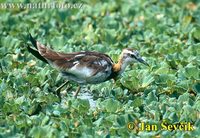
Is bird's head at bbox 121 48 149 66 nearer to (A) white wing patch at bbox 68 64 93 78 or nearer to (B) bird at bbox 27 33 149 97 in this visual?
(B) bird at bbox 27 33 149 97

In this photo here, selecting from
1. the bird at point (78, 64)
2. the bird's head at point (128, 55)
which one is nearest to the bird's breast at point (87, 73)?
the bird at point (78, 64)

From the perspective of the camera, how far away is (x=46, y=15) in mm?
12875

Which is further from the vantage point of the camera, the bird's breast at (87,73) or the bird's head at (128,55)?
the bird's head at (128,55)

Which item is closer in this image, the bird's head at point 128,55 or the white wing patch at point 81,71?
the white wing patch at point 81,71

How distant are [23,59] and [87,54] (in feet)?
5.01

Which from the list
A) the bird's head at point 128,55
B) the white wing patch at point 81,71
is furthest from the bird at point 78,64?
the bird's head at point 128,55

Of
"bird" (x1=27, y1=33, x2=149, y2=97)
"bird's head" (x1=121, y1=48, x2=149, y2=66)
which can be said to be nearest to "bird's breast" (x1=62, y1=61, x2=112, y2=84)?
"bird" (x1=27, y1=33, x2=149, y2=97)

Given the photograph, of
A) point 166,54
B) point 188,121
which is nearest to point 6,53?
point 166,54

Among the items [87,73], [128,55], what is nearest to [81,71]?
[87,73]

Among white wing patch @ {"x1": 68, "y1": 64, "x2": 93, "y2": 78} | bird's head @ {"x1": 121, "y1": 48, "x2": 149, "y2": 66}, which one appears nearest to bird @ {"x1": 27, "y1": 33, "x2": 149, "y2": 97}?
white wing patch @ {"x1": 68, "y1": 64, "x2": 93, "y2": 78}

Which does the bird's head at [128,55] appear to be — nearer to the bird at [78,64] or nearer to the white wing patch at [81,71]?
the bird at [78,64]

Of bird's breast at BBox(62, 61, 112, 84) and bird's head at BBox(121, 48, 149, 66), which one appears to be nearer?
bird's breast at BBox(62, 61, 112, 84)

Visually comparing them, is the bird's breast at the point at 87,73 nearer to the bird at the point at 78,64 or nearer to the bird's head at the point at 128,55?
the bird at the point at 78,64

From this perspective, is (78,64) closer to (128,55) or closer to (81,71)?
(81,71)
